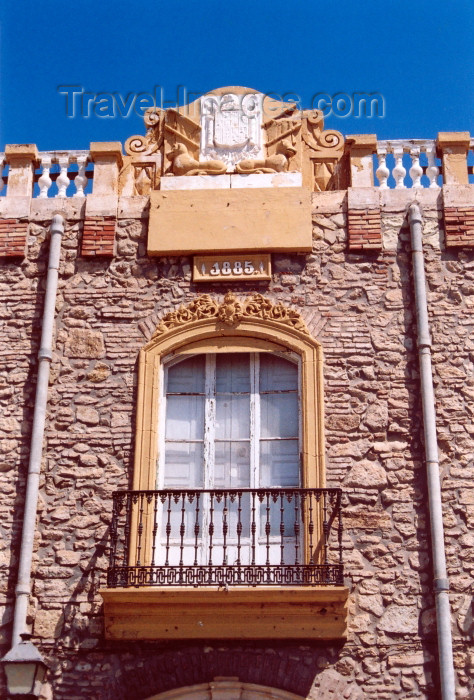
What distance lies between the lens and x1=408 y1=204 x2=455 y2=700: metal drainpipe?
31.5ft

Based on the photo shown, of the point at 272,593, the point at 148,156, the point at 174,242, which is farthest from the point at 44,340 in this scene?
the point at 272,593

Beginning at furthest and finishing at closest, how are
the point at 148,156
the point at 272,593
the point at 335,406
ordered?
the point at 148,156 < the point at 335,406 < the point at 272,593

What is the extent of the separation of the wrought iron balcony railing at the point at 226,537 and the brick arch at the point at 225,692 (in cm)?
84

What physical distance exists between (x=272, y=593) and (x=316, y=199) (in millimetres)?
4254

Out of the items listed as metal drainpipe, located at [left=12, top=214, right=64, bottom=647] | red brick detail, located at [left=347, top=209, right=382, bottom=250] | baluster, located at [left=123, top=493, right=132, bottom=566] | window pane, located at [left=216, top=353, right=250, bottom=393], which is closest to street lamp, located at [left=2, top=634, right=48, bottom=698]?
metal drainpipe, located at [left=12, top=214, right=64, bottom=647]

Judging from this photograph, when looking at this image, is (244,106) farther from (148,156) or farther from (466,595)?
(466,595)

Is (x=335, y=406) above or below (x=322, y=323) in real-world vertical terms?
below

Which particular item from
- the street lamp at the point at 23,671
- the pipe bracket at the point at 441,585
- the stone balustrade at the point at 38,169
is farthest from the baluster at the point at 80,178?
the pipe bracket at the point at 441,585

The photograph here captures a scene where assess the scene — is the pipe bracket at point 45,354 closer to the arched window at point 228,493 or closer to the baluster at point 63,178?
the arched window at point 228,493

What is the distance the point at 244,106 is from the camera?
12.4 m

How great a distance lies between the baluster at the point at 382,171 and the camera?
1201cm

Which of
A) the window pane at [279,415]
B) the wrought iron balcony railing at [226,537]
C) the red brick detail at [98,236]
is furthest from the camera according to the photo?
the red brick detail at [98,236]

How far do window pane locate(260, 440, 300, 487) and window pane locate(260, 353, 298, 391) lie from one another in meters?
0.57

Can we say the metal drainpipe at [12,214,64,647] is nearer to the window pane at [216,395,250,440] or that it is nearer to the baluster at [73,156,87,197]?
the baluster at [73,156,87,197]
